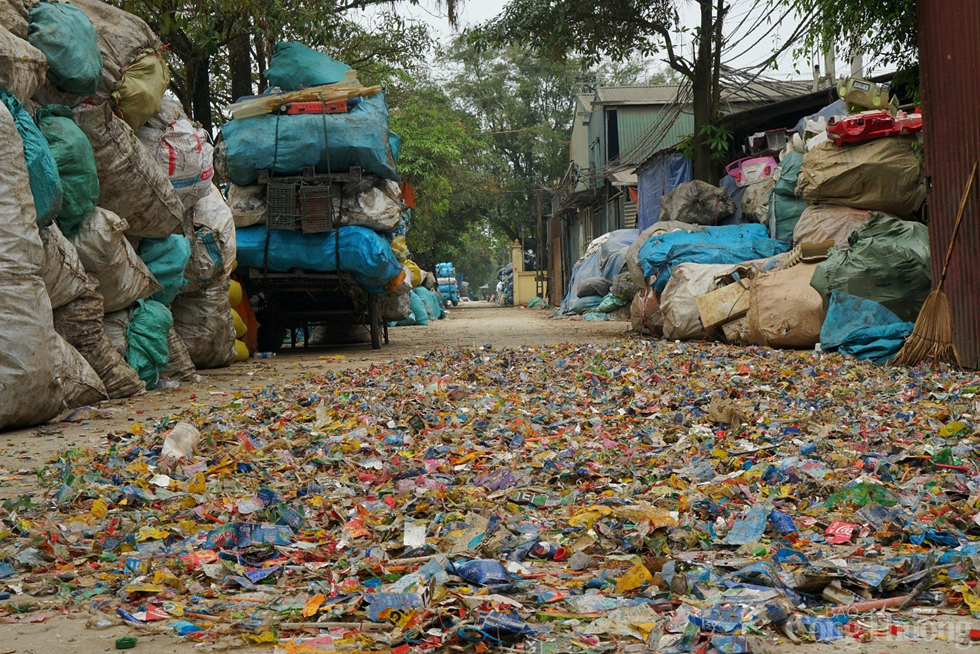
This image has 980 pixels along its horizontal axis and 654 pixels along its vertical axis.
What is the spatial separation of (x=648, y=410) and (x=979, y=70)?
3138 mm

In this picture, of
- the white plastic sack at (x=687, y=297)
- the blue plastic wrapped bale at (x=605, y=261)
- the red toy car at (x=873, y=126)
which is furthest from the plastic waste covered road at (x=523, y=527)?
the blue plastic wrapped bale at (x=605, y=261)

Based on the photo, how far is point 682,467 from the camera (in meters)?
3.31

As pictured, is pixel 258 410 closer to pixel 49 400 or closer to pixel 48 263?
pixel 49 400

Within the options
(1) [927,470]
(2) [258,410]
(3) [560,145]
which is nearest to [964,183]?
(1) [927,470]

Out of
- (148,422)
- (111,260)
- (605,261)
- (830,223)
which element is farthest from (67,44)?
(605,261)

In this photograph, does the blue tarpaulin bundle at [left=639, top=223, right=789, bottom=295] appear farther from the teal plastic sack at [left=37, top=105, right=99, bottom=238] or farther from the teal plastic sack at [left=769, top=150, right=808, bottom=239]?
the teal plastic sack at [left=37, top=105, right=99, bottom=238]

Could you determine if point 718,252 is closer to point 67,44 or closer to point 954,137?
point 954,137

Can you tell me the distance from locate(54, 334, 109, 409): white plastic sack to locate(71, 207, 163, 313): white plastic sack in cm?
61

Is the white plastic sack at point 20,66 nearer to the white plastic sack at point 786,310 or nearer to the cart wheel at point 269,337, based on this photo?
the cart wheel at point 269,337

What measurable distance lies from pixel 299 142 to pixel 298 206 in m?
0.59

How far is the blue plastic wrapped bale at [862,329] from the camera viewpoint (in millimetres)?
6297

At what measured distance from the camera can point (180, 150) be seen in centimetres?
670

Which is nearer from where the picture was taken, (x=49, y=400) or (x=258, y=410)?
(x=49, y=400)

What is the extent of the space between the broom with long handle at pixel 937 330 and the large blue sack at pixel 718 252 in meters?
4.01
